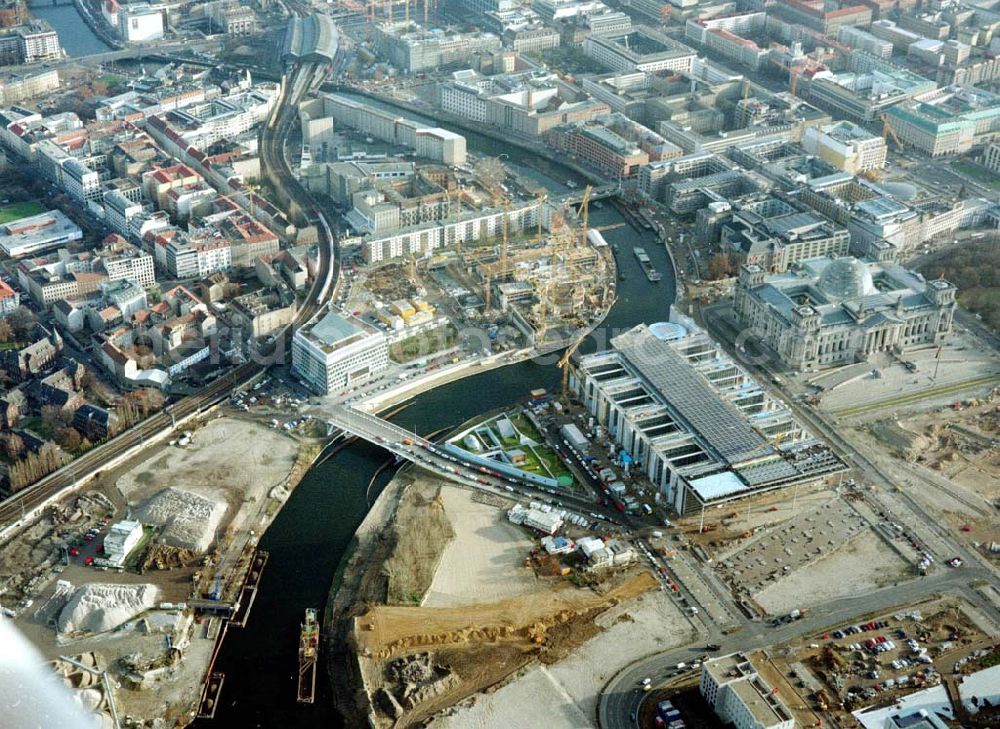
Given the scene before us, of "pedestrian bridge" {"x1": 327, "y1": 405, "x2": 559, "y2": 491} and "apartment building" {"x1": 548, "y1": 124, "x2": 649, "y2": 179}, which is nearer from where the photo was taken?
"pedestrian bridge" {"x1": 327, "y1": 405, "x2": 559, "y2": 491}

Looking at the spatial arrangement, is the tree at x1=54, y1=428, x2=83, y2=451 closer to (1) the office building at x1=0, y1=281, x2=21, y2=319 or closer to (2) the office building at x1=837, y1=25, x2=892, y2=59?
(1) the office building at x1=0, y1=281, x2=21, y2=319

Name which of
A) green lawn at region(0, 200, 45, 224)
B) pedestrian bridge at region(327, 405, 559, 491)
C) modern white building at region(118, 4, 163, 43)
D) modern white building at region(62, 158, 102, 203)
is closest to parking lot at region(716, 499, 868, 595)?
pedestrian bridge at region(327, 405, 559, 491)

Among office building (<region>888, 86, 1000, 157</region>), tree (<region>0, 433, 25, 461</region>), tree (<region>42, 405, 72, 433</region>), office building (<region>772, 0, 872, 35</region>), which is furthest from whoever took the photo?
office building (<region>772, 0, 872, 35</region>)

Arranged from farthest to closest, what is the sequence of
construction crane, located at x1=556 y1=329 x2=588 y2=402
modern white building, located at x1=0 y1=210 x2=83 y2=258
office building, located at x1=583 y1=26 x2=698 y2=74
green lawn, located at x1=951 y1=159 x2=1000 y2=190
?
1. office building, located at x1=583 y1=26 x2=698 y2=74
2. green lawn, located at x1=951 y1=159 x2=1000 y2=190
3. modern white building, located at x1=0 y1=210 x2=83 y2=258
4. construction crane, located at x1=556 y1=329 x2=588 y2=402

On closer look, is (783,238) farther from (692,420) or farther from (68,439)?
(68,439)

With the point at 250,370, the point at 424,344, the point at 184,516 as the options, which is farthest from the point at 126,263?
the point at 184,516

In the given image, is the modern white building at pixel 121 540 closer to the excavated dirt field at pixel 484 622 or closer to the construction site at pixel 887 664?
the excavated dirt field at pixel 484 622

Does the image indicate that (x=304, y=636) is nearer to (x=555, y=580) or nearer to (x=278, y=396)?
(x=555, y=580)

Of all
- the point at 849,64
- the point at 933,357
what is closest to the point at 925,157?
the point at 849,64
